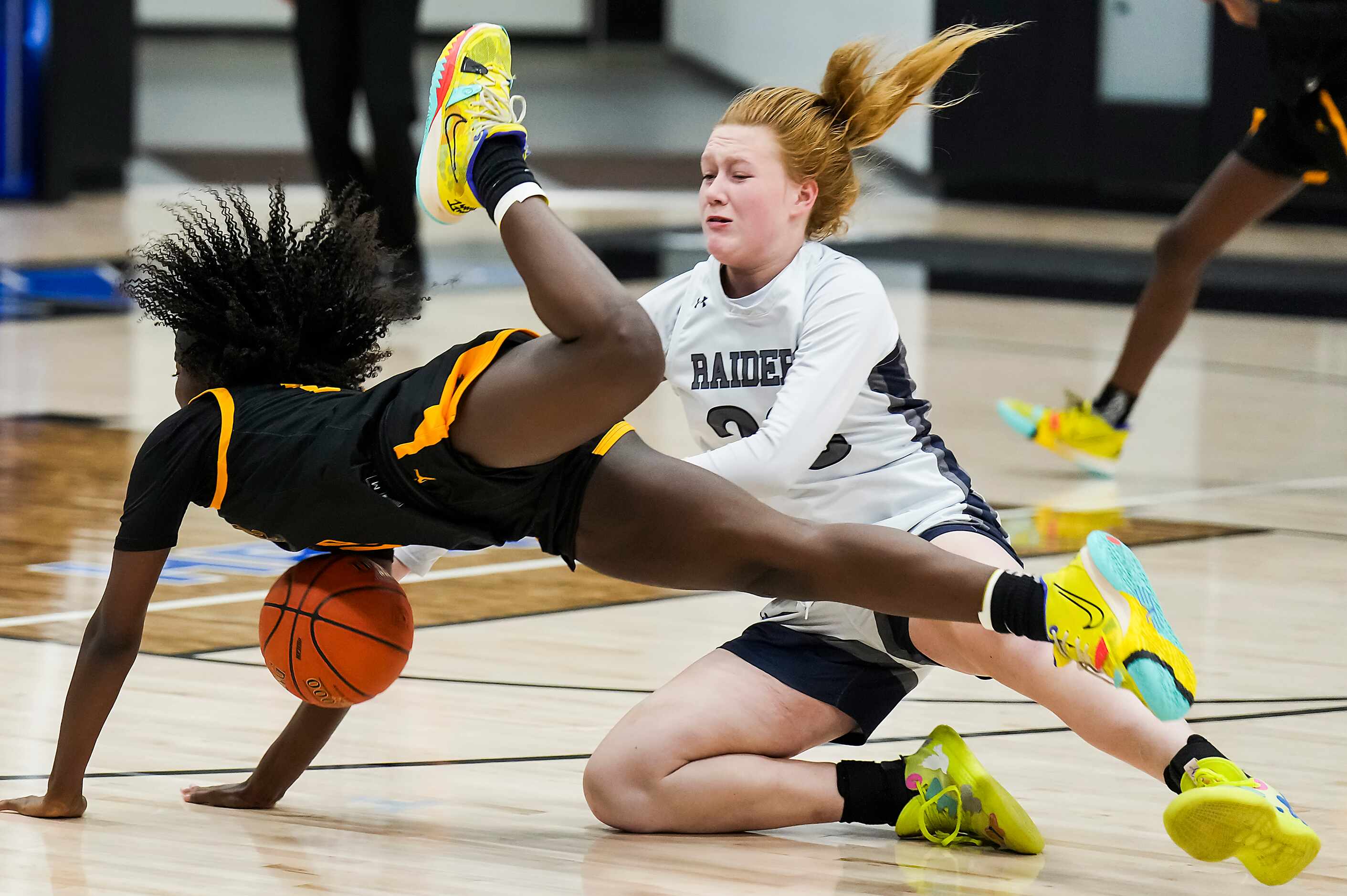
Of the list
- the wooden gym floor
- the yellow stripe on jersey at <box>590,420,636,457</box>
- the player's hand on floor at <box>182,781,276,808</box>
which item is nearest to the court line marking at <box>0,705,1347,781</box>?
the wooden gym floor

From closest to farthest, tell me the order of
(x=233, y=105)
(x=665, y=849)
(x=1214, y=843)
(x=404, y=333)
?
(x=1214, y=843) → (x=665, y=849) → (x=404, y=333) → (x=233, y=105)

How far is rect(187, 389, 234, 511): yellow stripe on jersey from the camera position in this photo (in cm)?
A: 287

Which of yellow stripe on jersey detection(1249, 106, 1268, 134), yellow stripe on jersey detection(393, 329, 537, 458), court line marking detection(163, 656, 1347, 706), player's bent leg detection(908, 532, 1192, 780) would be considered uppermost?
yellow stripe on jersey detection(1249, 106, 1268, 134)

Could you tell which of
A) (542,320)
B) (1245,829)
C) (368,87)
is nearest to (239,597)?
(542,320)

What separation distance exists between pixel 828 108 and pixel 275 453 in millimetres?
1021

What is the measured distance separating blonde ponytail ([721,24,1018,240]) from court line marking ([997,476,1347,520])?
86.7 inches

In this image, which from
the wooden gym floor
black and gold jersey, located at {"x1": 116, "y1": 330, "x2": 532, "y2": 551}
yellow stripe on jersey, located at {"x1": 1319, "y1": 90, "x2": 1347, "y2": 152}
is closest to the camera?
the wooden gym floor

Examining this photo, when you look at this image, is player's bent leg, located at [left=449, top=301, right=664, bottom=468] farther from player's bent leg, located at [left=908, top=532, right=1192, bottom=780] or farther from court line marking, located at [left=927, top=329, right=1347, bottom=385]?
court line marking, located at [left=927, top=329, right=1347, bottom=385]

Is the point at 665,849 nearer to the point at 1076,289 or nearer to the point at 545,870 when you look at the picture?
the point at 545,870

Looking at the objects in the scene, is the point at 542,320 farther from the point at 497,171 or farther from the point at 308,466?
the point at 308,466

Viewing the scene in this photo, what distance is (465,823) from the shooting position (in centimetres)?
293

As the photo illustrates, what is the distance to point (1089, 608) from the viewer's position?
271 cm

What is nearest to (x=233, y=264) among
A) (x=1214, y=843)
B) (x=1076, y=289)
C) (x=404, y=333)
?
(x=1214, y=843)

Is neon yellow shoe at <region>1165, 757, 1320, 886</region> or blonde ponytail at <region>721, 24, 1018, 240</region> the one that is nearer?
neon yellow shoe at <region>1165, 757, 1320, 886</region>
